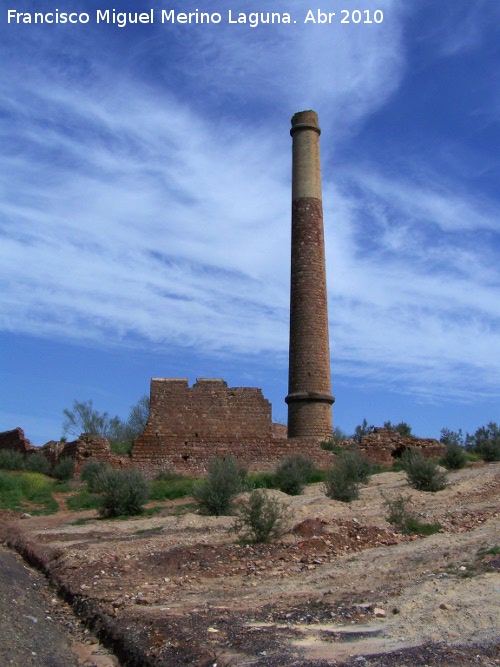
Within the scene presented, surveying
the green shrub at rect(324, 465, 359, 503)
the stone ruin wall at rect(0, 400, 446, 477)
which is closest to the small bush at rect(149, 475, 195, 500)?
the stone ruin wall at rect(0, 400, 446, 477)

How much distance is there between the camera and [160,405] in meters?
24.2

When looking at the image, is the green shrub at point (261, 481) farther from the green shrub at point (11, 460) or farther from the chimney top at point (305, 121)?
the chimney top at point (305, 121)

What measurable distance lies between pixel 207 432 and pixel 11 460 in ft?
23.3

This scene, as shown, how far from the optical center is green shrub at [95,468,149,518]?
16891 millimetres

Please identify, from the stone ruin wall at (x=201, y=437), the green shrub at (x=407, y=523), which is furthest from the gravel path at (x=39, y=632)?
the stone ruin wall at (x=201, y=437)

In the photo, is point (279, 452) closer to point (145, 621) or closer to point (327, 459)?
point (327, 459)

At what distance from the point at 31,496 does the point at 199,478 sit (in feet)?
17.1

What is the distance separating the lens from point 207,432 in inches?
951

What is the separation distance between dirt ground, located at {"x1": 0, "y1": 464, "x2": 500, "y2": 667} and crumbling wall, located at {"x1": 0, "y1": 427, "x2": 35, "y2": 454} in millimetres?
11518

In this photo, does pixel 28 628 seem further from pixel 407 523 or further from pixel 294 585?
pixel 407 523

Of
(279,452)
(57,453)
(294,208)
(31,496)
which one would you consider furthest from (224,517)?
(294,208)

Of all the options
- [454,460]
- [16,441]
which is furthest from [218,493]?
[16,441]

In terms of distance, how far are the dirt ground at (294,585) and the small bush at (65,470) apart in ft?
24.7

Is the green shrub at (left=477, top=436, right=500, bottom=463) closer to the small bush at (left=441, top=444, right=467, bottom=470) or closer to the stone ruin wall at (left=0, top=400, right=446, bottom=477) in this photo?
the small bush at (left=441, top=444, right=467, bottom=470)
